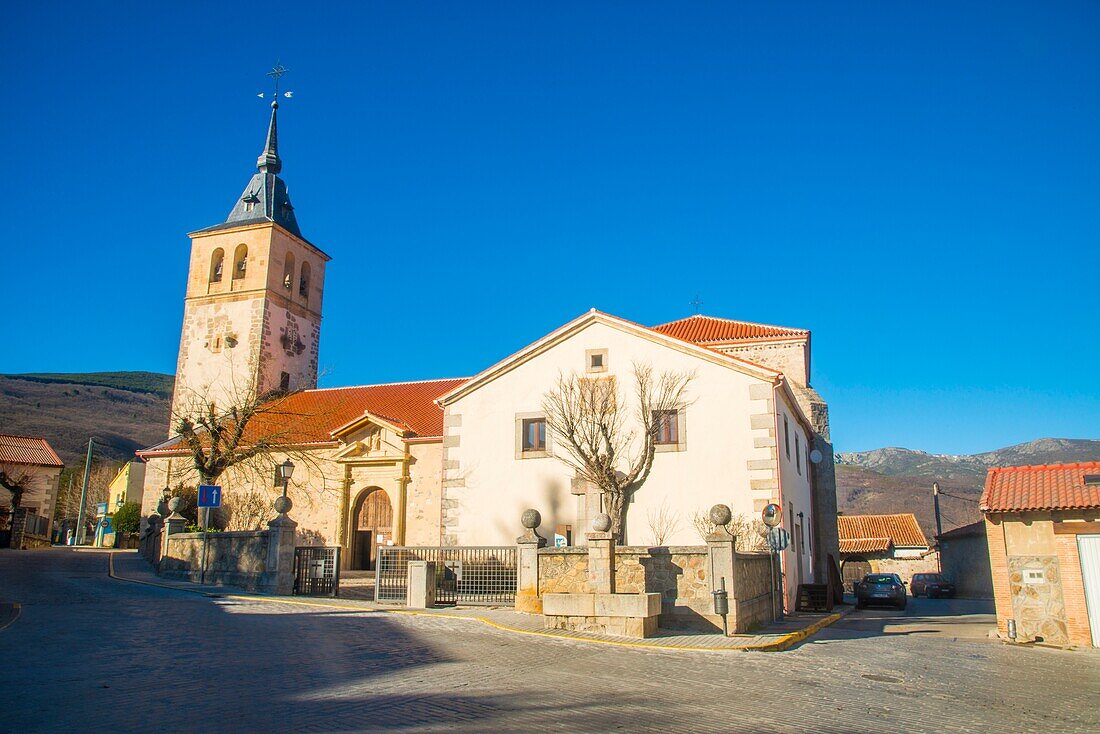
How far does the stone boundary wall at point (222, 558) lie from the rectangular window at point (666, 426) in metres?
11.0

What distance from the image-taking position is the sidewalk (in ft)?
→ 43.9

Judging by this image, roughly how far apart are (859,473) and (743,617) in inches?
4369

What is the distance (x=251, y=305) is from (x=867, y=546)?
37115mm

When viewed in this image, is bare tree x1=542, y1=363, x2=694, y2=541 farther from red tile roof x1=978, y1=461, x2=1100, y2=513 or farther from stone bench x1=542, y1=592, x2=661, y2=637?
red tile roof x1=978, y1=461, x2=1100, y2=513

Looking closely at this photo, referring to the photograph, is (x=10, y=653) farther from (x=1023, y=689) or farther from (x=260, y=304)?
(x=260, y=304)

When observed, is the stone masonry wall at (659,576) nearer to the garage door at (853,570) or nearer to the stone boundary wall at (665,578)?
the stone boundary wall at (665,578)

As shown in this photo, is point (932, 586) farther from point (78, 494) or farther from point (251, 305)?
point (78, 494)

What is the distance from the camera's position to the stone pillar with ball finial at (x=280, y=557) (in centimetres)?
2020

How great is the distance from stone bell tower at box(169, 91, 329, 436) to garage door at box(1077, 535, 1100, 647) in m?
32.0

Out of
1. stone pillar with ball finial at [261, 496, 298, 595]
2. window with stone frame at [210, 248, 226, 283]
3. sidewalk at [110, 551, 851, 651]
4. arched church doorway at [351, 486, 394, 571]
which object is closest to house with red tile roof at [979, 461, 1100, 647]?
sidewalk at [110, 551, 851, 651]

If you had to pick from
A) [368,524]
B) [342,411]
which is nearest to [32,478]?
[342,411]

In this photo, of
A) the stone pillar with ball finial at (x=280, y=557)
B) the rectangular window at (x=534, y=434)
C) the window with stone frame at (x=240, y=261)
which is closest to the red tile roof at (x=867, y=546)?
the rectangular window at (x=534, y=434)

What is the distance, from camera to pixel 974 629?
63.3 ft

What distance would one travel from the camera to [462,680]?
30.1ft
